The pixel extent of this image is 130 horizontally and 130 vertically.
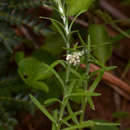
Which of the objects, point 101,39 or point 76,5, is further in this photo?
point 101,39

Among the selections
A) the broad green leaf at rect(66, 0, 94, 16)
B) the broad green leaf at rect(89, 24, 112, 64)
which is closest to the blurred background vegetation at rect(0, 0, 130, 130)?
the broad green leaf at rect(89, 24, 112, 64)

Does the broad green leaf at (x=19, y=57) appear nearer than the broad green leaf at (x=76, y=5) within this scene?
No

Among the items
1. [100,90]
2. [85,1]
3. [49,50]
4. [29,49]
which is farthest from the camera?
[29,49]

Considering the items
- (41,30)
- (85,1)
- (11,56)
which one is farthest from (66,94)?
(11,56)

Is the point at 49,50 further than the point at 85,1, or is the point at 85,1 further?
the point at 49,50

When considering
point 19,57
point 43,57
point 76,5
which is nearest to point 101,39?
point 43,57

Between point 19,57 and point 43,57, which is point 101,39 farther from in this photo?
point 19,57

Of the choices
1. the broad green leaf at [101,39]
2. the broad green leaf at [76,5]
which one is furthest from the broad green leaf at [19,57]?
the broad green leaf at [76,5]

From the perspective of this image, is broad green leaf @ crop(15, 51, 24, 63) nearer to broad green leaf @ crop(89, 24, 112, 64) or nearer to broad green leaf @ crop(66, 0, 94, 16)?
broad green leaf @ crop(89, 24, 112, 64)

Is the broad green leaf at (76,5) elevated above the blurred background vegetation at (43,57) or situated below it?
above

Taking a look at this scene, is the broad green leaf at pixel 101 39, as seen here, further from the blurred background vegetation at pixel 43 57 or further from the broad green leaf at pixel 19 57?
the broad green leaf at pixel 19 57

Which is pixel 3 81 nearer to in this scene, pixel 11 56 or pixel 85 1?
pixel 11 56
